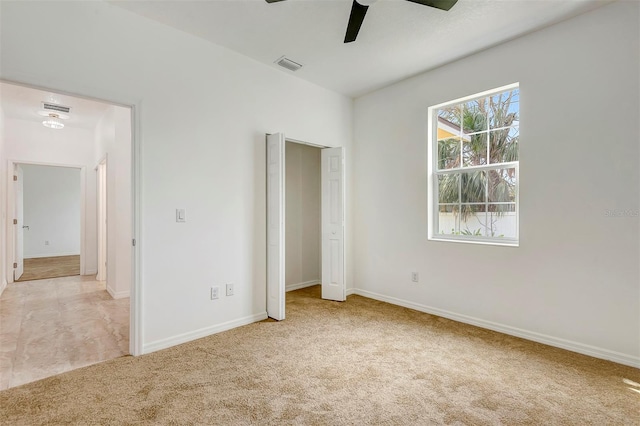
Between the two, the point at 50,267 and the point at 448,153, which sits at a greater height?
the point at 448,153

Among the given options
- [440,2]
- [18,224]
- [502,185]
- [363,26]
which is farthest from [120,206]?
[502,185]

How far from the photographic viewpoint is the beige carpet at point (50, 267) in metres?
5.78

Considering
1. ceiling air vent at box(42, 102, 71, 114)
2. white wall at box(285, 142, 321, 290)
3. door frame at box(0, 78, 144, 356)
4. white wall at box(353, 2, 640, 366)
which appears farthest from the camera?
white wall at box(285, 142, 321, 290)

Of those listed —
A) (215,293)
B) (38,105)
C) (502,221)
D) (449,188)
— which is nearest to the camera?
(215,293)

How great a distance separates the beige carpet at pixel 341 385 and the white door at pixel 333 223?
1.20 m

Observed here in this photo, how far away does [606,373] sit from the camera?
2279mm

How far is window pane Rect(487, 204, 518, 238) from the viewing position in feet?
10.2

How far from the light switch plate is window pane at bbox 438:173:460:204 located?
2.84 m

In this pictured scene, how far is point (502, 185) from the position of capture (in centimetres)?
316

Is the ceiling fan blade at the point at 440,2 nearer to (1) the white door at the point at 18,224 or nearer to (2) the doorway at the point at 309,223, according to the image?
(2) the doorway at the point at 309,223

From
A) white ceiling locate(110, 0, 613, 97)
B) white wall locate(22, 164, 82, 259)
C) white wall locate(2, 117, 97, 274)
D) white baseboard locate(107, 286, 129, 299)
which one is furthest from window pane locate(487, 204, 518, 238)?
white wall locate(22, 164, 82, 259)

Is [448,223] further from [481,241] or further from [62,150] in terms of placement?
[62,150]

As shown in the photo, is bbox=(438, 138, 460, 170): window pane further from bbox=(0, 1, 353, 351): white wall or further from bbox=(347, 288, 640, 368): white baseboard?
bbox=(0, 1, 353, 351): white wall

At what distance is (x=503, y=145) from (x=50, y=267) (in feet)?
28.3
